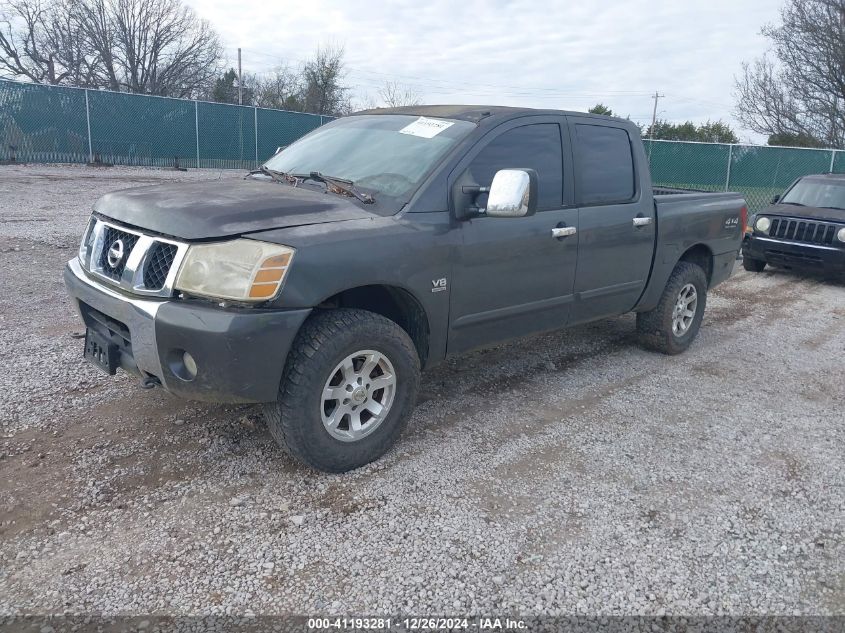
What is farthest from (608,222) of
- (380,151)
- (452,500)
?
(452,500)

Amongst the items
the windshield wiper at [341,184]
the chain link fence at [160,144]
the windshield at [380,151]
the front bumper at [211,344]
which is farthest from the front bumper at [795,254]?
the front bumper at [211,344]

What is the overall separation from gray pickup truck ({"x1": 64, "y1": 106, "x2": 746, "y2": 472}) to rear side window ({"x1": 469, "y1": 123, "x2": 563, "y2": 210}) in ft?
0.04

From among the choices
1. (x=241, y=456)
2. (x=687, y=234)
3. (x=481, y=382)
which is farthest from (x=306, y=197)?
(x=687, y=234)

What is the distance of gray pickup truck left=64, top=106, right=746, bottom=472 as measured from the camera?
2949 millimetres

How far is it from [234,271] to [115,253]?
0.79m

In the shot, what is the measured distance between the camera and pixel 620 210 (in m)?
4.88

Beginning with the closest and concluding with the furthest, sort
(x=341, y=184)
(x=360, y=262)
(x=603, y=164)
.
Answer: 1. (x=360, y=262)
2. (x=341, y=184)
3. (x=603, y=164)

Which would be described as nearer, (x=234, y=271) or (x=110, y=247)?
(x=234, y=271)

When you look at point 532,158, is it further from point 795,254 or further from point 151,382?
point 795,254

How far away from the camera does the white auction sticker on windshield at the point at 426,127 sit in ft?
13.3

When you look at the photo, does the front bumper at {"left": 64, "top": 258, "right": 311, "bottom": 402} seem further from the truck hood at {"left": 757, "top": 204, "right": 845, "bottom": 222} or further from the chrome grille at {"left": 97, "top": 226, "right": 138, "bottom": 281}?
the truck hood at {"left": 757, "top": 204, "right": 845, "bottom": 222}

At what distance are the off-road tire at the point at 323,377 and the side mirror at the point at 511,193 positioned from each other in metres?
0.84

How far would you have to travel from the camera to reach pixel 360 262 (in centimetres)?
324

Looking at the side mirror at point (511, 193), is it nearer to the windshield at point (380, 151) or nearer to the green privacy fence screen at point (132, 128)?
the windshield at point (380, 151)
